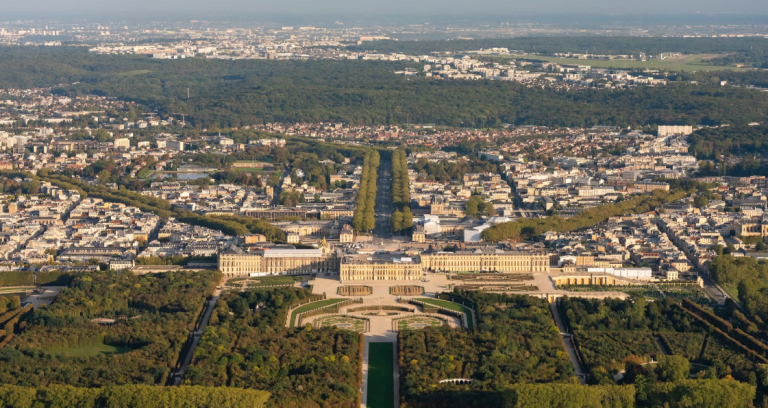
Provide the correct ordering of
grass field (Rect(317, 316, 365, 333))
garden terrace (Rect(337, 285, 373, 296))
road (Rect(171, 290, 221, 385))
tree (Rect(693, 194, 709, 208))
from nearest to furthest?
road (Rect(171, 290, 221, 385)) < grass field (Rect(317, 316, 365, 333)) < garden terrace (Rect(337, 285, 373, 296)) < tree (Rect(693, 194, 709, 208))

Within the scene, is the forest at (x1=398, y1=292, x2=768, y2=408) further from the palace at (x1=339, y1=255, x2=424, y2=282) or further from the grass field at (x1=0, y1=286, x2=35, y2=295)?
the grass field at (x1=0, y1=286, x2=35, y2=295)

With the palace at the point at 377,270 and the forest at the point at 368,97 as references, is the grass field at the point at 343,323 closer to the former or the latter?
the palace at the point at 377,270

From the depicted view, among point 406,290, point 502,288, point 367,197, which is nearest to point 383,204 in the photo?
point 367,197

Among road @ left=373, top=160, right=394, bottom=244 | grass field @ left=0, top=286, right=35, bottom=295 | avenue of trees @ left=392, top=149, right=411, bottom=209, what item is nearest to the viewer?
grass field @ left=0, top=286, right=35, bottom=295

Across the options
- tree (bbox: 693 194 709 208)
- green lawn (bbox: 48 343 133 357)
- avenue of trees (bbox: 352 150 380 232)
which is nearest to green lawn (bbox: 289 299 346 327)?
green lawn (bbox: 48 343 133 357)

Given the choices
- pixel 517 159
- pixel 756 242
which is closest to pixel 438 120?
pixel 517 159

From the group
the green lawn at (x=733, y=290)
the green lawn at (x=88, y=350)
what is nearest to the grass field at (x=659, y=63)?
the green lawn at (x=733, y=290)

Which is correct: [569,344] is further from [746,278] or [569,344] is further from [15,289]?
[15,289]
